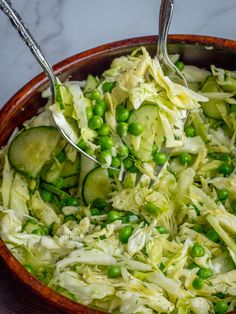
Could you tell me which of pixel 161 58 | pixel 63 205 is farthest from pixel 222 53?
pixel 63 205

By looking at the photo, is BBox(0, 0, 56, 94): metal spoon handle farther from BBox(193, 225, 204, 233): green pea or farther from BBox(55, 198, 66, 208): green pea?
BBox(193, 225, 204, 233): green pea

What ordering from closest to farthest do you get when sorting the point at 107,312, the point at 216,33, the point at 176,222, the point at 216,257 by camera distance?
the point at 107,312
the point at 216,257
the point at 176,222
the point at 216,33

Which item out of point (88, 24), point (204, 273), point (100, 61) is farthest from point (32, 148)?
point (88, 24)

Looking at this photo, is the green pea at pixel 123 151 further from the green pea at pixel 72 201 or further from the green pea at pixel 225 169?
the green pea at pixel 225 169

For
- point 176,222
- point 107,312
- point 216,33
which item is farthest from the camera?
point 216,33

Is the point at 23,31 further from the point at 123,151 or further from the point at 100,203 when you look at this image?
the point at 100,203

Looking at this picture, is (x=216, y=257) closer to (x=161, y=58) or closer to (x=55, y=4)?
(x=161, y=58)

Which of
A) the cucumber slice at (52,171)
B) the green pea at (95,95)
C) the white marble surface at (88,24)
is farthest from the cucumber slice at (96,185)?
the white marble surface at (88,24)
